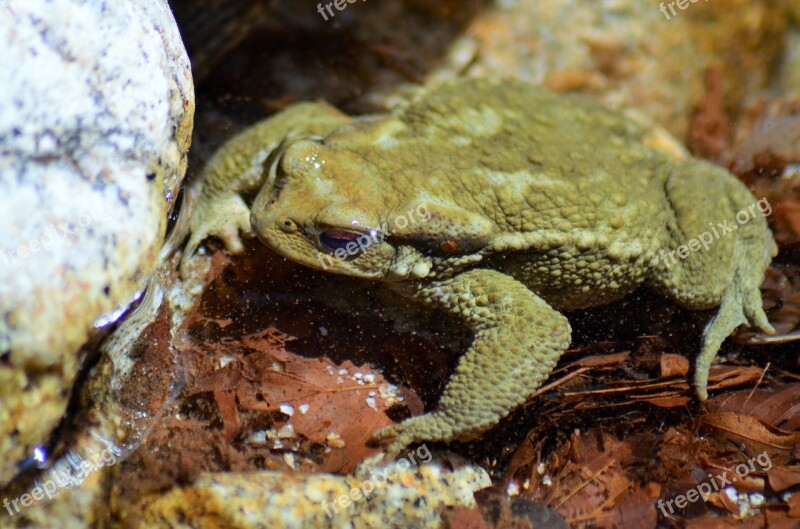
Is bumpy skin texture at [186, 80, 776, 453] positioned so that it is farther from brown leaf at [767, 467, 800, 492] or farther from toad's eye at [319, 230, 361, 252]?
brown leaf at [767, 467, 800, 492]

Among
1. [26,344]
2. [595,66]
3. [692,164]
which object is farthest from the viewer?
[595,66]

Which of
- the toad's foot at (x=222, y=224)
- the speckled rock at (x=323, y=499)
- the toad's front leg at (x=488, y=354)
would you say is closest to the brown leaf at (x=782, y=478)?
the toad's front leg at (x=488, y=354)

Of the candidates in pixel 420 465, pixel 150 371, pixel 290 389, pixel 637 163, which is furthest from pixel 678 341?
pixel 150 371

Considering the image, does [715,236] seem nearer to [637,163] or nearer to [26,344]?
[637,163]

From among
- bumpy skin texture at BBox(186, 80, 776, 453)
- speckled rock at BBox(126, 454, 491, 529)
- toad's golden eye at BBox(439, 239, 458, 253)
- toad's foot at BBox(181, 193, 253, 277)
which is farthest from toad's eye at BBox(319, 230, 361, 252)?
speckled rock at BBox(126, 454, 491, 529)

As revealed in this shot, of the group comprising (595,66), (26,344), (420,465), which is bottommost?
(420,465)

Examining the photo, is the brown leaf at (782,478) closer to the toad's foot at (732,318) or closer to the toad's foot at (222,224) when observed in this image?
the toad's foot at (732,318)
